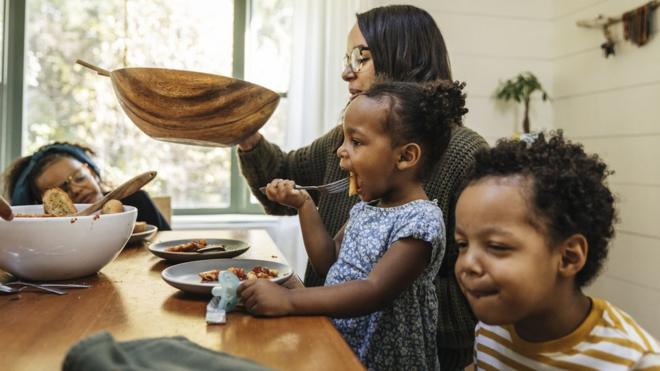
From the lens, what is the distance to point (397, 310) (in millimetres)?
1015

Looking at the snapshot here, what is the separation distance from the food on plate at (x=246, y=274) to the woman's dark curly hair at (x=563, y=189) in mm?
387

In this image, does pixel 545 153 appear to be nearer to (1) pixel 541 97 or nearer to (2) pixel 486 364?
(2) pixel 486 364

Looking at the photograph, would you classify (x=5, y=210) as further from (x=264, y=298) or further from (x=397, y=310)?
(x=397, y=310)

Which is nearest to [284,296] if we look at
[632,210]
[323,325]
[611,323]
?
[323,325]

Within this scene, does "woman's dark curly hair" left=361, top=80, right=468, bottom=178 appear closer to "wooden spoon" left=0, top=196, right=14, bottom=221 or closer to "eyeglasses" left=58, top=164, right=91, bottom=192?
"wooden spoon" left=0, top=196, right=14, bottom=221

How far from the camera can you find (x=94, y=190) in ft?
6.45

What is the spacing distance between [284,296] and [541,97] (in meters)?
2.70

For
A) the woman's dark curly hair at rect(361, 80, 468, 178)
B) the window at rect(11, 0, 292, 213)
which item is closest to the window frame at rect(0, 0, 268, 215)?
the window at rect(11, 0, 292, 213)

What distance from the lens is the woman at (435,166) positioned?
121cm

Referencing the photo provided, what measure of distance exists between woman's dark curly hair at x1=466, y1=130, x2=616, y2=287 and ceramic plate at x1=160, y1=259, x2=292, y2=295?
39 centimetres

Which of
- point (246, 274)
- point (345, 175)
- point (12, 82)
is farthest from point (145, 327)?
point (12, 82)

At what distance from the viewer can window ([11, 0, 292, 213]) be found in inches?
117

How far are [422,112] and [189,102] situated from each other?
45cm

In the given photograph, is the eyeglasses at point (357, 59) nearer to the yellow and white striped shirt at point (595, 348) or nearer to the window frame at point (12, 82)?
the yellow and white striped shirt at point (595, 348)
